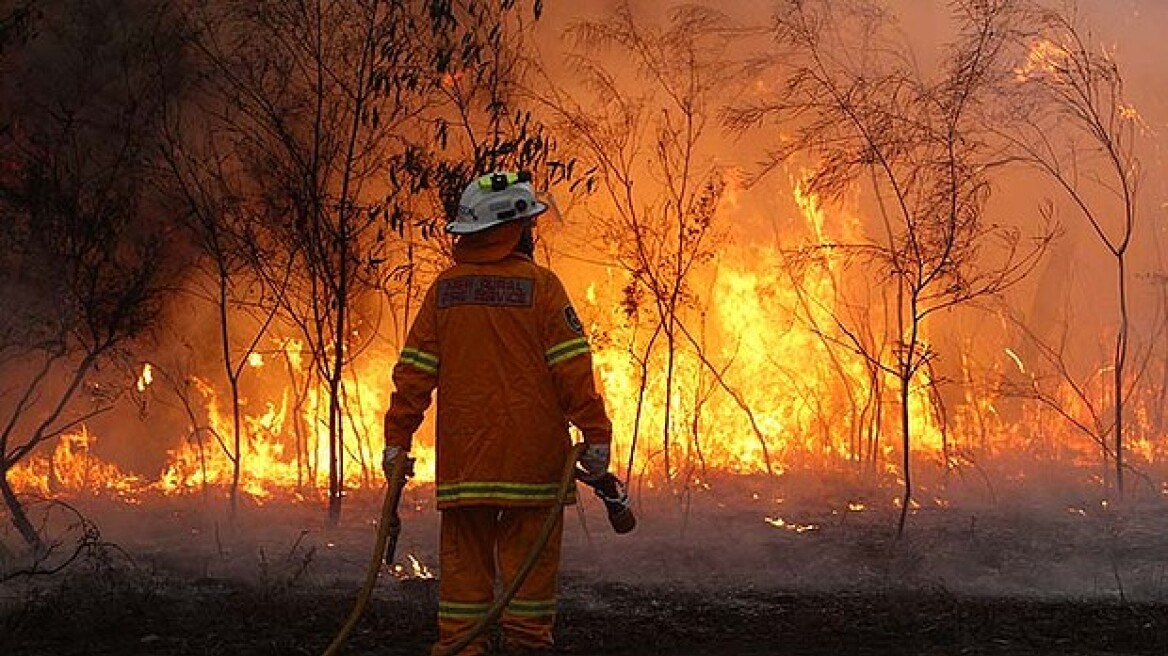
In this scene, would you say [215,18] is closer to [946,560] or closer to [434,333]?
[434,333]

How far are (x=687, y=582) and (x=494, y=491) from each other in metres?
2.11

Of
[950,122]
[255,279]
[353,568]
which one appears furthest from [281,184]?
[950,122]

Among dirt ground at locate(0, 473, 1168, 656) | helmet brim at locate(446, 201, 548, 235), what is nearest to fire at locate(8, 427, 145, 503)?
dirt ground at locate(0, 473, 1168, 656)

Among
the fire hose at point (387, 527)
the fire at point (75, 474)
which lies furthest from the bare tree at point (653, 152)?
the fire hose at point (387, 527)

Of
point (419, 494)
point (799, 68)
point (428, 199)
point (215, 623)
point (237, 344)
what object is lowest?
point (215, 623)

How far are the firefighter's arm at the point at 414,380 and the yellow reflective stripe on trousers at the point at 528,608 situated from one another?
2.26 feet

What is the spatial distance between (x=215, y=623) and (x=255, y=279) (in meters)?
3.17

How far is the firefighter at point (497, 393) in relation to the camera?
545cm

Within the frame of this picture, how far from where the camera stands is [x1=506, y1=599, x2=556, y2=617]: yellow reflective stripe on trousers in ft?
17.9

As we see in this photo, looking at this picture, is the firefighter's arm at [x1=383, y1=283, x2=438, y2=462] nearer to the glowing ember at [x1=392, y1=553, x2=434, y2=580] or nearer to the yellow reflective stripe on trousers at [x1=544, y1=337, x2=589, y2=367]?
the yellow reflective stripe on trousers at [x1=544, y1=337, x2=589, y2=367]

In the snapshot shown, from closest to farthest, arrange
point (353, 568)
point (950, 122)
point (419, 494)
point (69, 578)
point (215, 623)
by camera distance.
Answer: point (215, 623)
point (69, 578)
point (353, 568)
point (950, 122)
point (419, 494)

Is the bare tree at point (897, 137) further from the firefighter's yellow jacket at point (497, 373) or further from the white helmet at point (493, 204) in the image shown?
the white helmet at point (493, 204)

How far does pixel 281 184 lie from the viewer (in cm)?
861

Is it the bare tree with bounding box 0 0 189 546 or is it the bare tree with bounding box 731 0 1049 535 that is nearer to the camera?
the bare tree with bounding box 0 0 189 546
